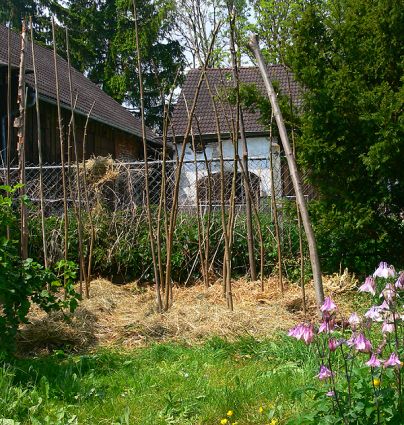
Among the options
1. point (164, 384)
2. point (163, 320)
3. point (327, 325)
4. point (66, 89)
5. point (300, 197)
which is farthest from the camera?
point (66, 89)

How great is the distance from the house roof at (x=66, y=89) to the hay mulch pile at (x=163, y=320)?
26.0ft

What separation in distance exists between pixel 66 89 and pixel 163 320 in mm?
12983

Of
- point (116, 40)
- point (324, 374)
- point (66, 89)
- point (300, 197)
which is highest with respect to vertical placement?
point (116, 40)

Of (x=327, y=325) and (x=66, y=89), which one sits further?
(x=66, y=89)

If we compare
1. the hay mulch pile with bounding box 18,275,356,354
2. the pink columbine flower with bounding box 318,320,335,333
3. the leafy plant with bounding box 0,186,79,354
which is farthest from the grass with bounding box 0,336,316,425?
the pink columbine flower with bounding box 318,320,335,333

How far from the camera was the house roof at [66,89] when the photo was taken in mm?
14777

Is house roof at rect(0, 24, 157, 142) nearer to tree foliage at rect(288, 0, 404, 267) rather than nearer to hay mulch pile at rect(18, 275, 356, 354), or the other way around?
tree foliage at rect(288, 0, 404, 267)

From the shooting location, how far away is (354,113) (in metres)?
7.43

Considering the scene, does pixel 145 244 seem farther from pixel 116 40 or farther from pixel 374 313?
pixel 116 40

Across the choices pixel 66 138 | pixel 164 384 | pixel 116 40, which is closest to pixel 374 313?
pixel 164 384

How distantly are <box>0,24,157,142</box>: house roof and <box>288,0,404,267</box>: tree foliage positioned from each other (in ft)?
23.9

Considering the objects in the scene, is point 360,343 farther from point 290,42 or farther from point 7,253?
point 290,42

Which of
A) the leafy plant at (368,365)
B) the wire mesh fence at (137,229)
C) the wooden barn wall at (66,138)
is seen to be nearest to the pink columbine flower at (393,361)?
the leafy plant at (368,365)

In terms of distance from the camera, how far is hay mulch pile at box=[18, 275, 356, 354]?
547 centimetres
